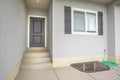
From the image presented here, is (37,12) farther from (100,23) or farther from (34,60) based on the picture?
(100,23)

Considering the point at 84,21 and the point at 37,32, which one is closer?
the point at 84,21

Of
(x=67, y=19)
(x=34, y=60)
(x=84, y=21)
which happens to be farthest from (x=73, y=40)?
(x=34, y=60)

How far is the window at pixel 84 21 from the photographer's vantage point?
4.54 m

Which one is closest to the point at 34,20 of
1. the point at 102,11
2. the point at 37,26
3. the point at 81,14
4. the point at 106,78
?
the point at 37,26

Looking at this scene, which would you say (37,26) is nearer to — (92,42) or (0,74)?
(92,42)

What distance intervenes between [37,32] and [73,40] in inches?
108

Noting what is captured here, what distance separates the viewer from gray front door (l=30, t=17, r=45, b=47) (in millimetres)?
5926

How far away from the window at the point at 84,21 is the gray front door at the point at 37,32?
2.40 m

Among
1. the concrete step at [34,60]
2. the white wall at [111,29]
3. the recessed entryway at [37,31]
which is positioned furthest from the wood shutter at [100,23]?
the recessed entryway at [37,31]

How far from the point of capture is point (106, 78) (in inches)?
110

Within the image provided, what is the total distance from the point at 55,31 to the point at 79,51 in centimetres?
155

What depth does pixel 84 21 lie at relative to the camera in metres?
4.73

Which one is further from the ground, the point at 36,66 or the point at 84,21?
the point at 84,21

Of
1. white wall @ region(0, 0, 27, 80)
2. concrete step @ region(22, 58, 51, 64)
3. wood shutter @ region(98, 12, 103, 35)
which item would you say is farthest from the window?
white wall @ region(0, 0, 27, 80)
